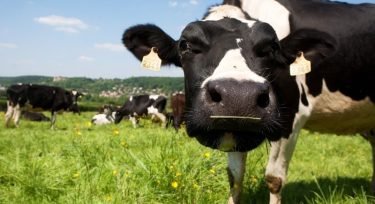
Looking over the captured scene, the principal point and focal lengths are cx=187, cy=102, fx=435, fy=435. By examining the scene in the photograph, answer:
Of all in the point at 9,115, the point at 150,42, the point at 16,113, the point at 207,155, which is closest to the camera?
the point at 150,42

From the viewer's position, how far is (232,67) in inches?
123

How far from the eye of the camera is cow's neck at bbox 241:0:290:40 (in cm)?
491

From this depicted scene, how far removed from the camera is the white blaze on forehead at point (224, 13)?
14.0 feet

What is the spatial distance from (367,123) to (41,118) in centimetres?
3250

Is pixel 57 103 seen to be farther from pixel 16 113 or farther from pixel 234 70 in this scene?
pixel 234 70

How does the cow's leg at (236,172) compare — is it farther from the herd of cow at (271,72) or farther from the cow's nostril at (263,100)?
the cow's nostril at (263,100)

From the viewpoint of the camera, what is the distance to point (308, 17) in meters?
5.16

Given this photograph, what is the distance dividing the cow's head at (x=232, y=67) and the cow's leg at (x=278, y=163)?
12 cm

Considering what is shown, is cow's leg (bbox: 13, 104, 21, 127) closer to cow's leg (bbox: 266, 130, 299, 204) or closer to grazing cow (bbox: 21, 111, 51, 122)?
grazing cow (bbox: 21, 111, 51, 122)

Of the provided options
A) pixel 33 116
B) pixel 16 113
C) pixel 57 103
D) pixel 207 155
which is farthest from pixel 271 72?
pixel 33 116

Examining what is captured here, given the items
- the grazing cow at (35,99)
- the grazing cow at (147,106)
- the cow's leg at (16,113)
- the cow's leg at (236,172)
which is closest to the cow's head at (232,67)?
the cow's leg at (236,172)

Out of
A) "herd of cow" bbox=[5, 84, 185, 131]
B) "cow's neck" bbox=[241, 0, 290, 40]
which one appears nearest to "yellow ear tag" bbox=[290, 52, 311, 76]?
"cow's neck" bbox=[241, 0, 290, 40]

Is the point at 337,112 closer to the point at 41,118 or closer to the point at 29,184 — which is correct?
the point at 29,184

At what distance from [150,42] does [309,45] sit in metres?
1.64
